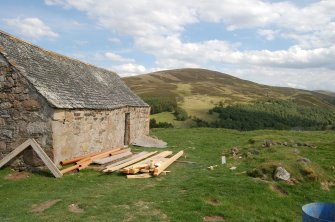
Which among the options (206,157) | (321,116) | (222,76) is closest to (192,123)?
(206,157)

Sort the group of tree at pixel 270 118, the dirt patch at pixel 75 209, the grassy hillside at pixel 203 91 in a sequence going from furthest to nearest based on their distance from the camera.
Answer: the grassy hillside at pixel 203 91, the group of tree at pixel 270 118, the dirt patch at pixel 75 209

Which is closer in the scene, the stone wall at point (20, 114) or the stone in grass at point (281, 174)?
the stone in grass at point (281, 174)

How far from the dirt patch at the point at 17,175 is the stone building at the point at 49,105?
0.50 metres

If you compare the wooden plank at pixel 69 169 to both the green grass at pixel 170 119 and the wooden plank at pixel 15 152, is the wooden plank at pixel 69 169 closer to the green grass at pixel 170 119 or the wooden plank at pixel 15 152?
the wooden plank at pixel 15 152

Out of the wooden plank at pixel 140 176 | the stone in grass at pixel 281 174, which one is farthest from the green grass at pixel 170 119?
the stone in grass at pixel 281 174

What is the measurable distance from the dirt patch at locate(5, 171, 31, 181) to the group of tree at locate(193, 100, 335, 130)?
29.8m

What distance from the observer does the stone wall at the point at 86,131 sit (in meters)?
13.4

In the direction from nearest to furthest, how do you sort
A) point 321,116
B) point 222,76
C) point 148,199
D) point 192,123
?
point 148,199, point 192,123, point 321,116, point 222,76

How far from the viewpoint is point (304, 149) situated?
17672 mm

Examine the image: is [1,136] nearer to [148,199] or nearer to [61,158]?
[61,158]

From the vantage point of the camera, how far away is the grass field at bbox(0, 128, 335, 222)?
8.88 m

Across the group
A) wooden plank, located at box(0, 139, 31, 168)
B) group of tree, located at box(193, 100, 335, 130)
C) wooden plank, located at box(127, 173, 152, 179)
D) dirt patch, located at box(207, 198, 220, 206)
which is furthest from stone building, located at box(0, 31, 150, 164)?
group of tree, located at box(193, 100, 335, 130)

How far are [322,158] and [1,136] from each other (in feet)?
44.5

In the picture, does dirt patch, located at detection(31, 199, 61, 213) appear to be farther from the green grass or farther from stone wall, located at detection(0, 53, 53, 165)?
the green grass
